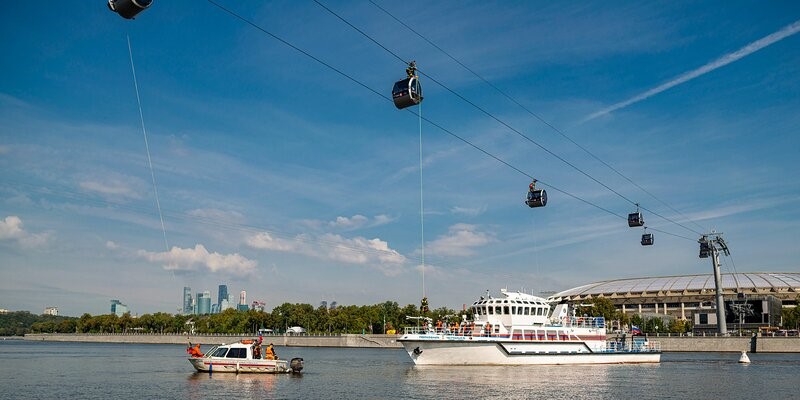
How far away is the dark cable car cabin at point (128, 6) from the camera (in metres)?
24.7

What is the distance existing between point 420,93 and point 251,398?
25.1 meters

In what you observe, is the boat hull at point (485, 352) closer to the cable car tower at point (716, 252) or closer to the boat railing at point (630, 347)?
the boat railing at point (630, 347)

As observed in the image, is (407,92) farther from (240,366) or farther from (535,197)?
(240,366)

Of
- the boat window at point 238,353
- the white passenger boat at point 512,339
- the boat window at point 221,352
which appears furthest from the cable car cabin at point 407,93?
the boat window at point 221,352

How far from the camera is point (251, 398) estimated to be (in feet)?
154

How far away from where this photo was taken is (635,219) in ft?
257

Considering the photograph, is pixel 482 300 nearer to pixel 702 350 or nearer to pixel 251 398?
pixel 251 398

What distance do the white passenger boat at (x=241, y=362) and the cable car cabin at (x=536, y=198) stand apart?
1058 inches

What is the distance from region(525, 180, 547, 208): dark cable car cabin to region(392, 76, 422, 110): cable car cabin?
2638 centimetres

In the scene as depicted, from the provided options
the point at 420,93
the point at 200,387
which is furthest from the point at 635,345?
the point at 420,93

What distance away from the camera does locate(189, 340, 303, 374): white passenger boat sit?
205ft

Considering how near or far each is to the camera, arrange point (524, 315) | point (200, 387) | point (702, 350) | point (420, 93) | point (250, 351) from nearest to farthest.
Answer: point (420, 93) < point (200, 387) < point (250, 351) < point (524, 315) < point (702, 350)

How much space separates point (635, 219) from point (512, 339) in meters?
21.4

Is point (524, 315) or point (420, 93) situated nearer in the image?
point (420, 93)
